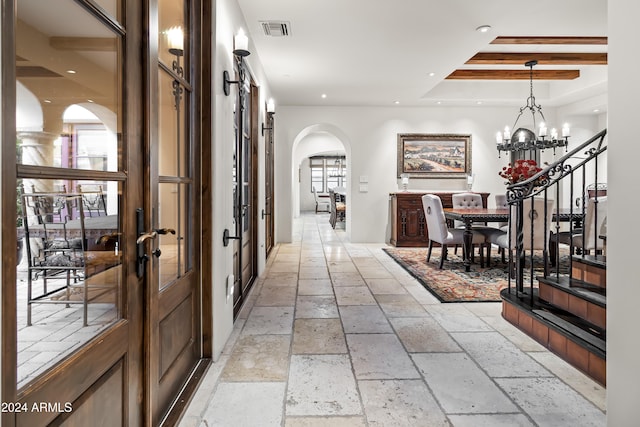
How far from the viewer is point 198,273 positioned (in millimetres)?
2279

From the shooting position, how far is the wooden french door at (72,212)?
0.85 meters

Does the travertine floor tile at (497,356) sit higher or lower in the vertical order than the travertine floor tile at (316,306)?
lower

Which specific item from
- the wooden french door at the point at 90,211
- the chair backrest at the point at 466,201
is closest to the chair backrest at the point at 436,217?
the chair backrest at the point at 466,201

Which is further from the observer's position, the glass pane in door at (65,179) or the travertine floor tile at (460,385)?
the travertine floor tile at (460,385)

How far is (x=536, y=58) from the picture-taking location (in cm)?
568

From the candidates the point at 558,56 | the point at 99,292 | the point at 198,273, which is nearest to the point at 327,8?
the point at 198,273

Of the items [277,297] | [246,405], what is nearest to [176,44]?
[246,405]

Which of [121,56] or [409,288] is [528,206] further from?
[121,56]

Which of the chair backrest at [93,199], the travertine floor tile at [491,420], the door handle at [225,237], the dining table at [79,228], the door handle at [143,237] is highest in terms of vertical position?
the chair backrest at [93,199]

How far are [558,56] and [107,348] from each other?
21.9ft

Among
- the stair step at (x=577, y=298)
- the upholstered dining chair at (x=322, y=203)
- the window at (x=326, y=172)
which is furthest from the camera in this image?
the window at (x=326, y=172)

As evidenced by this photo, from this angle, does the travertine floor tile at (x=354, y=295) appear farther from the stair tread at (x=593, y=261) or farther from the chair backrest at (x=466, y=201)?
the chair backrest at (x=466, y=201)

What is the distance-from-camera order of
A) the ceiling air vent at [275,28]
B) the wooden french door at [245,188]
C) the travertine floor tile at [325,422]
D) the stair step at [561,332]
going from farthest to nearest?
the ceiling air vent at [275,28] → the wooden french door at [245,188] → the stair step at [561,332] → the travertine floor tile at [325,422]

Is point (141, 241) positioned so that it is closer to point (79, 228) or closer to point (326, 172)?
point (79, 228)
